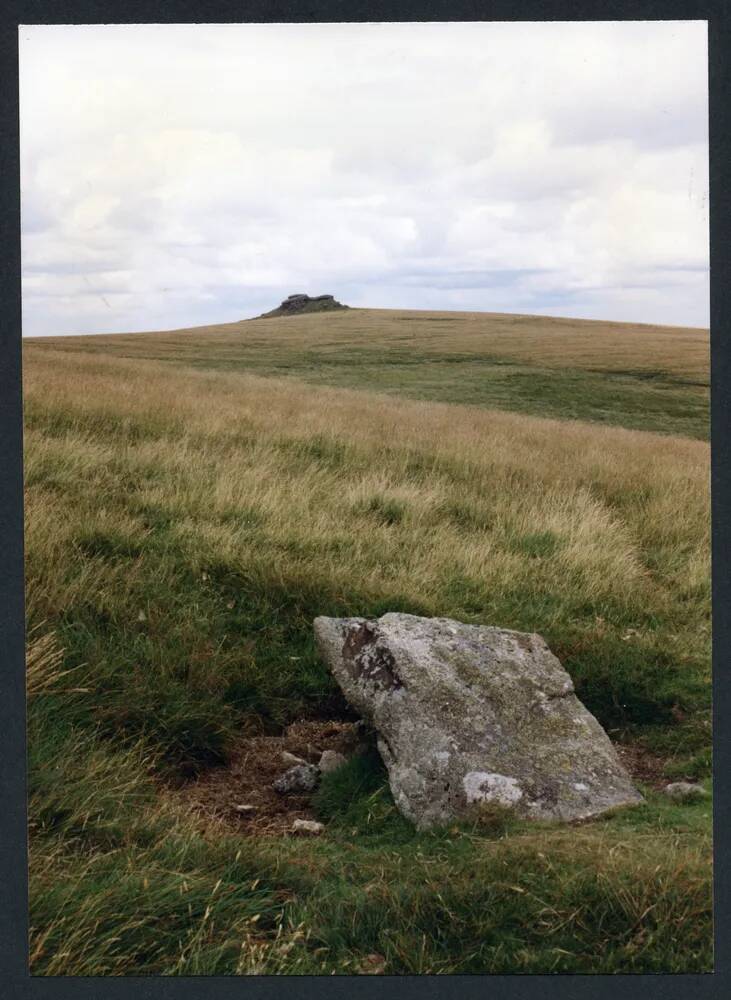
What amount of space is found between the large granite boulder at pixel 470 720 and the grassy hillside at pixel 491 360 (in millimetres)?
17013

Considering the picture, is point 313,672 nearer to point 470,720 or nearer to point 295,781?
point 295,781

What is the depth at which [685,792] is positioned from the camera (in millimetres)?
4594

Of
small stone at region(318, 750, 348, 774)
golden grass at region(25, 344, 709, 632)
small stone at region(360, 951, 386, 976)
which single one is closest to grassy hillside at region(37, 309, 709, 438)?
golden grass at region(25, 344, 709, 632)

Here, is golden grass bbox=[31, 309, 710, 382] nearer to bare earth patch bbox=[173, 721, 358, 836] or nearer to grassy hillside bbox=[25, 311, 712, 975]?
grassy hillside bbox=[25, 311, 712, 975]

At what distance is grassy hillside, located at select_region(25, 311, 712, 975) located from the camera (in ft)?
12.0

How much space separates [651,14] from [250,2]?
84.0 inches

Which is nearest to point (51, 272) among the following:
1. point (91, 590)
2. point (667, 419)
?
point (91, 590)

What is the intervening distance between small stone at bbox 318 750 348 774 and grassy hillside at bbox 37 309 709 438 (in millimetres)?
17728

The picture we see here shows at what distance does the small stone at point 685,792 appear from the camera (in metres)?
4.57

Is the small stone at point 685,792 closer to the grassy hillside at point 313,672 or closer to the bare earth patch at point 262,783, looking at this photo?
the grassy hillside at point 313,672

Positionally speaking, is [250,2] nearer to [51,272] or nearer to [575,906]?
[51,272]

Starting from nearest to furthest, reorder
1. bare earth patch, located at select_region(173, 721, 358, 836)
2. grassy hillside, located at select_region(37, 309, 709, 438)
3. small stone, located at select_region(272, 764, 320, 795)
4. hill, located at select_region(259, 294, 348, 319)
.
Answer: bare earth patch, located at select_region(173, 721, 358, 836)
small stone, located at select_region(272, 764, 320, 795)
grassy hillside, located at select_region(37, 309, 709, 438)
hill, located at select_region(259, 294, 348, 319)

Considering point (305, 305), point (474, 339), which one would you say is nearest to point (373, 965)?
point (474, 339)

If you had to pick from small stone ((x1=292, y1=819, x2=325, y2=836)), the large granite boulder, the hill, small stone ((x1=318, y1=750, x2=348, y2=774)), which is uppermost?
the hill
